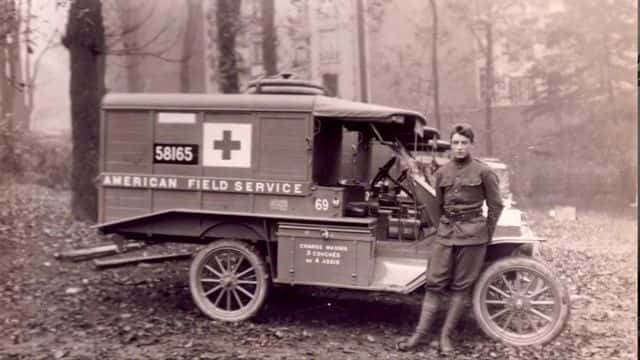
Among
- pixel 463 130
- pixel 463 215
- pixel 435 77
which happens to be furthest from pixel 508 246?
pixel 435 77

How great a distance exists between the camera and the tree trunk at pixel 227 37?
5.48 m

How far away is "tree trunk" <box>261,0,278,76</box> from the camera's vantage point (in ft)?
17.6

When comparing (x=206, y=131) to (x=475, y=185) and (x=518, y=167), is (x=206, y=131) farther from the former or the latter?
(x=518, y=167)

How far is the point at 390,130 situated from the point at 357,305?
159 cm

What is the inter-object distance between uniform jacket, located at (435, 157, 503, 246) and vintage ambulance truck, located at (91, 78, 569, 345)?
0.87 feet

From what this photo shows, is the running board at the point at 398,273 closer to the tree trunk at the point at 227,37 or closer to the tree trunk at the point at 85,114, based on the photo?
the tree trunk at the point at 227,37

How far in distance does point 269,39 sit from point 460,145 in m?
2.14

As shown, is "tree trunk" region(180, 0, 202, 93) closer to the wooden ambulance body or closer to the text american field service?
the wooden ambulance body

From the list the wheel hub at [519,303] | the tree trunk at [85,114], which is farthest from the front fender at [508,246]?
the tree trunk at [85,114]

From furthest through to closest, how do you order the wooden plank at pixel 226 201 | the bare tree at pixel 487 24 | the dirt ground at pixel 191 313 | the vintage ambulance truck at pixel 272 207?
the bare tree at pixel 487 24, the wooden plank at pixel 226 201, the vintage ambulance truck at pixel 272 207, the dirt ground at pixel 191 313

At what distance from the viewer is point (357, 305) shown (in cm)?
569

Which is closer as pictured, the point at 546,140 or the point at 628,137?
the point at 628,137

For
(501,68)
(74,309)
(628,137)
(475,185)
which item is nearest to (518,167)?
(501,68)

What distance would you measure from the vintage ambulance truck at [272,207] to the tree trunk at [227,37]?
65 cm
